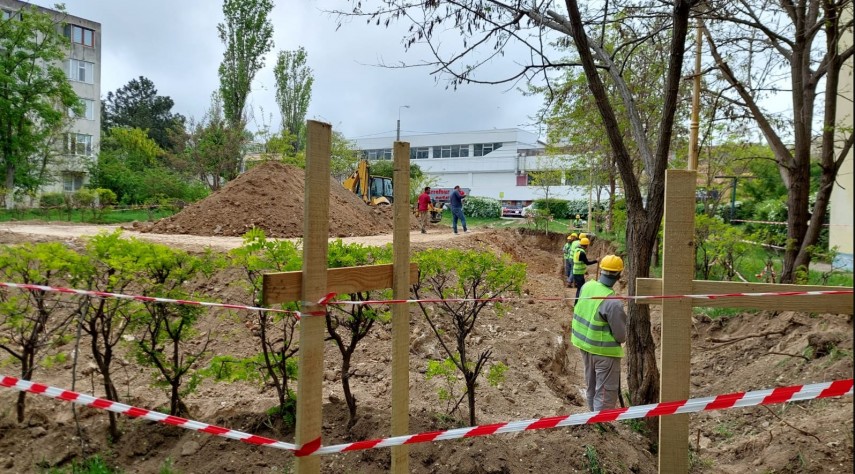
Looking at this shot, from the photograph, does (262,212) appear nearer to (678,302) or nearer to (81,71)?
(678,302)

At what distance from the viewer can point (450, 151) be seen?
66.7 metres

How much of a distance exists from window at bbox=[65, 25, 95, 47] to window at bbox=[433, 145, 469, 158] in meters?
35.7

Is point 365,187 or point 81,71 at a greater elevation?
point 81,71

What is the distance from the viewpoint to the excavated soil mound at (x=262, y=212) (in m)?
16.7

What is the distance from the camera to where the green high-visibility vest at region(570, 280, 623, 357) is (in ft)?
17.7

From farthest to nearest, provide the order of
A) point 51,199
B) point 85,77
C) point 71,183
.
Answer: point 85,77, point 71,183, point 51,199

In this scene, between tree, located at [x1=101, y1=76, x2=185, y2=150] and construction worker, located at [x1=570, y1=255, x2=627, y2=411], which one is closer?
construction worker, located at [x1=570, y1=255, x2=627, y2=411]

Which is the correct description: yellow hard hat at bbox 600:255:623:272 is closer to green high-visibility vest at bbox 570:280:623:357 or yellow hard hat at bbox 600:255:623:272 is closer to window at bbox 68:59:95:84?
green high-visibility vest at bbox 570:280:623:357

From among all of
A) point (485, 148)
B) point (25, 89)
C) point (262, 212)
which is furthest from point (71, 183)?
point (485, 148)

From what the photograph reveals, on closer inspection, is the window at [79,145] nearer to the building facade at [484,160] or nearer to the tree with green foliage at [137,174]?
the tree with green foliage at [137,174]

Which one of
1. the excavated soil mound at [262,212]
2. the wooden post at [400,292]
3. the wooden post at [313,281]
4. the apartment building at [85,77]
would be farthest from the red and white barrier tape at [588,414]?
the apartment building at [85,77]

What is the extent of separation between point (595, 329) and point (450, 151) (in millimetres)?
62119

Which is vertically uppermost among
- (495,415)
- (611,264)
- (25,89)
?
(25,89)

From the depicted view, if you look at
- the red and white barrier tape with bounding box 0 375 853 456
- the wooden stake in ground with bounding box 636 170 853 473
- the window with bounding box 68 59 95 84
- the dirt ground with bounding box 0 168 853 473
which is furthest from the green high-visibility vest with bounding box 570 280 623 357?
the window with bounding box 68 59 95 84
